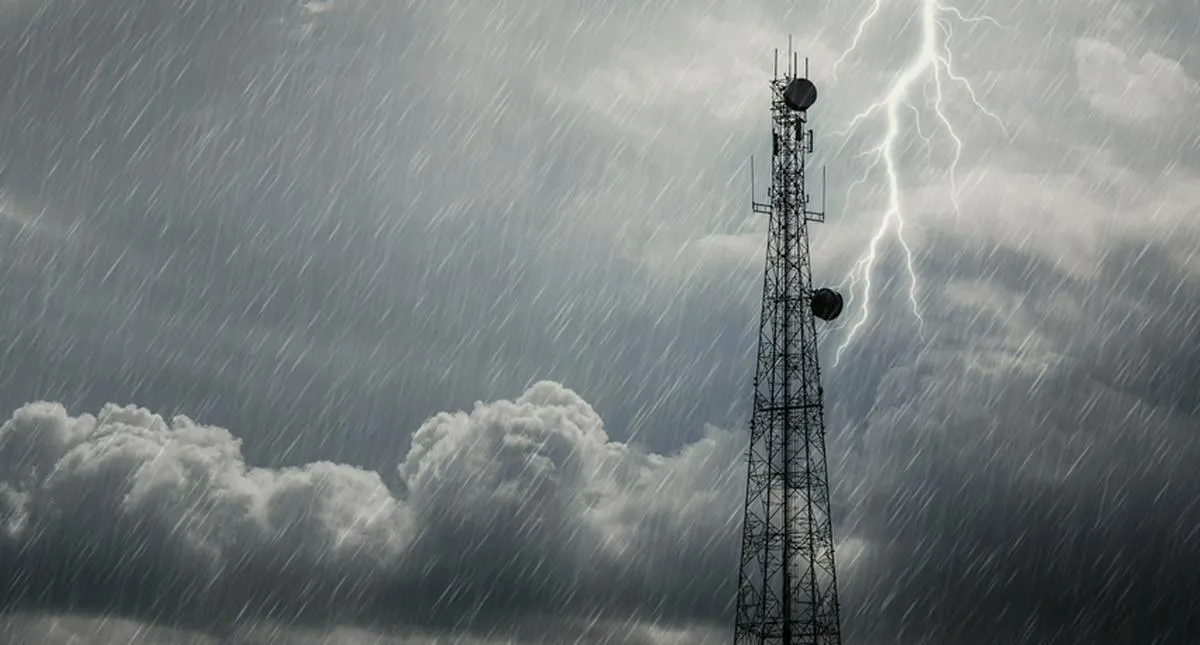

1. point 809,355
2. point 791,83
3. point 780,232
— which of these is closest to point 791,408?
point 809,355

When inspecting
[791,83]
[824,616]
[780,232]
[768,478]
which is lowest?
[824,616]

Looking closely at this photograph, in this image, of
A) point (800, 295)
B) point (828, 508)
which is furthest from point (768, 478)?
point (800, 295)

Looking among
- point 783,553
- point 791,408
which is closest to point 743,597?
point 783,553

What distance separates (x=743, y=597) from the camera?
280 ft

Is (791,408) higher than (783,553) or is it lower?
higher

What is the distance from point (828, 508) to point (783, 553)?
9.24 ft

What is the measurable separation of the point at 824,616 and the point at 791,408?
9.18 m

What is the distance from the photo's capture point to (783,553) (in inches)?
3371

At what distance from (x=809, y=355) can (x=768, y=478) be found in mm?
5823

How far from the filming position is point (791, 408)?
87062 millimetres

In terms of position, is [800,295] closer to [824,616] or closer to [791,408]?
[791,408]

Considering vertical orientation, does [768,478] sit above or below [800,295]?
below

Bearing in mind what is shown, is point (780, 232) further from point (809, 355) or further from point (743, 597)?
point (743, 597)

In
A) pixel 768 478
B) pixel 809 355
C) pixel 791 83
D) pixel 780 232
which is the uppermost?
pixel 791 83
